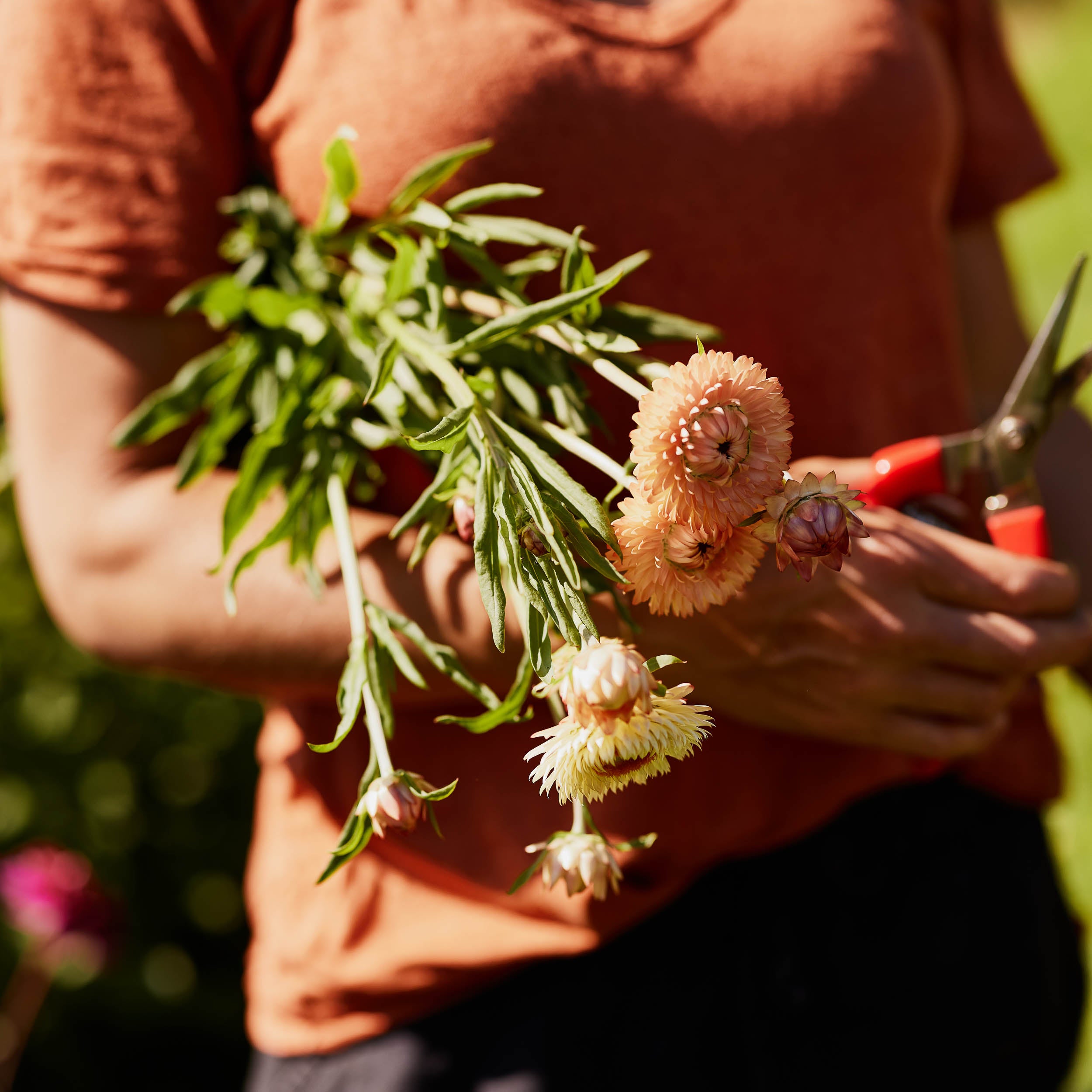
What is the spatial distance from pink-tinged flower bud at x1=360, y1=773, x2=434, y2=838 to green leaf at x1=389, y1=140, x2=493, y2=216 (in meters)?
0.34

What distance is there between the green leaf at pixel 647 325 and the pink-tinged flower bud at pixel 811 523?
0.81ft

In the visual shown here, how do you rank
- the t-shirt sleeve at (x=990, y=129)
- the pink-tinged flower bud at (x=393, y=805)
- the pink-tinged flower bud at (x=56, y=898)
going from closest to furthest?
the pink-tinged flower bud at (x=393, y=805) < the t-shirt sleeve at (x=990, y=129) < the pink-tinged flower bud at (x=56, y=898)

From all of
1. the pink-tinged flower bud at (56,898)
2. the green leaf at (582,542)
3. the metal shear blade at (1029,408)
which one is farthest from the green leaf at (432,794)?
the pink-tinged flower bud at (56,898)

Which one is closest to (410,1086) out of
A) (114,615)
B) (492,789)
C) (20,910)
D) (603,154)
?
(492,789)

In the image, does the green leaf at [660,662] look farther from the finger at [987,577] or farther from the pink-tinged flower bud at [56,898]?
the pink-tinged flower bud at [56,898]

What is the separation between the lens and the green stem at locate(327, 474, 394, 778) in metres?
0.50

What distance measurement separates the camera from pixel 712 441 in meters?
0.37

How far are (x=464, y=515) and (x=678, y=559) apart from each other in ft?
0.50

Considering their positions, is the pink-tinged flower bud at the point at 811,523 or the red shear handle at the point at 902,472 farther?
the red shear handle at the point at 902,472

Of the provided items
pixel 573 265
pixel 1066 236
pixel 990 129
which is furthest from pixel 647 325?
pixel 1066 236

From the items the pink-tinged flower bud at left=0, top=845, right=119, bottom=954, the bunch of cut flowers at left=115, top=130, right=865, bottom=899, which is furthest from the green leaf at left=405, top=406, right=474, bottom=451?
the pink-tinged flower bud at left=0, top=845, right=119, bottom=954

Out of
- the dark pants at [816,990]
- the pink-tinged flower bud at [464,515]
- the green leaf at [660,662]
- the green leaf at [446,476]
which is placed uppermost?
the green leaf at [660,662]

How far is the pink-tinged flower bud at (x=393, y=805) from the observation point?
18.5 inches

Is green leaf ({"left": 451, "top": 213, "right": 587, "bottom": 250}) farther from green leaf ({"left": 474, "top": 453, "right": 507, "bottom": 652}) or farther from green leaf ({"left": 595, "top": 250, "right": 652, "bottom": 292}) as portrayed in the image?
green leaf ({"left": 474, "top": 453, "right": 507, "bottom": 652})
